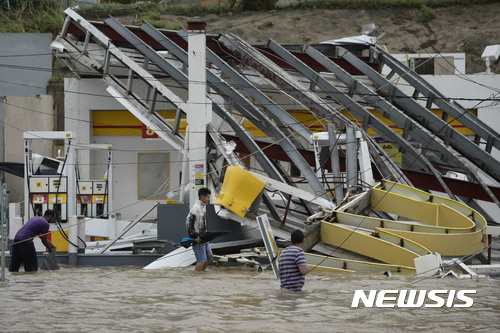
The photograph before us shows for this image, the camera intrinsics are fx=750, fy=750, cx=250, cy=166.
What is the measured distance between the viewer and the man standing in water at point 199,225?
15.4 meters

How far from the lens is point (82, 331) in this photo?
29.1ft

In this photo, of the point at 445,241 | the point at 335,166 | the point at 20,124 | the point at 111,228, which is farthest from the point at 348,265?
the point at 20,124

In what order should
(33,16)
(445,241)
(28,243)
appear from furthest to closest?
(33,16) < (28,243) < (445,241)

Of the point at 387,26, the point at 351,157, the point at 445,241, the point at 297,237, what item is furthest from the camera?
the point at 387,26

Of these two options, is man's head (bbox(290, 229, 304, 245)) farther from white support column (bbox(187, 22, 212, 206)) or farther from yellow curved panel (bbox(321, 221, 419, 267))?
white support column (bbox(187, 22, 212, 206))

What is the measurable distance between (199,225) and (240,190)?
2.25m

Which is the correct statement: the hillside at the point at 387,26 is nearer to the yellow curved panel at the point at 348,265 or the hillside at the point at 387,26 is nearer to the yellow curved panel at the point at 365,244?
the yellow curved panel at the point at 365,244

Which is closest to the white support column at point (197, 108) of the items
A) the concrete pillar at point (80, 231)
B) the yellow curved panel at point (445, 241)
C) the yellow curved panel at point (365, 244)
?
the concrete pillar at point (80, 231)

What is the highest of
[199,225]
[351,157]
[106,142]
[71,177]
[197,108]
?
[197,108]

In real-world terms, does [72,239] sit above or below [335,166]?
below

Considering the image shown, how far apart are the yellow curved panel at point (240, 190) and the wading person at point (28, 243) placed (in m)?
4.08

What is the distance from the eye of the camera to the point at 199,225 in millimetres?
15523

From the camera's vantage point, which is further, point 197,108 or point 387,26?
point 387,26

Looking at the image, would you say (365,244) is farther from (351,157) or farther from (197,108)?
(197,108)
